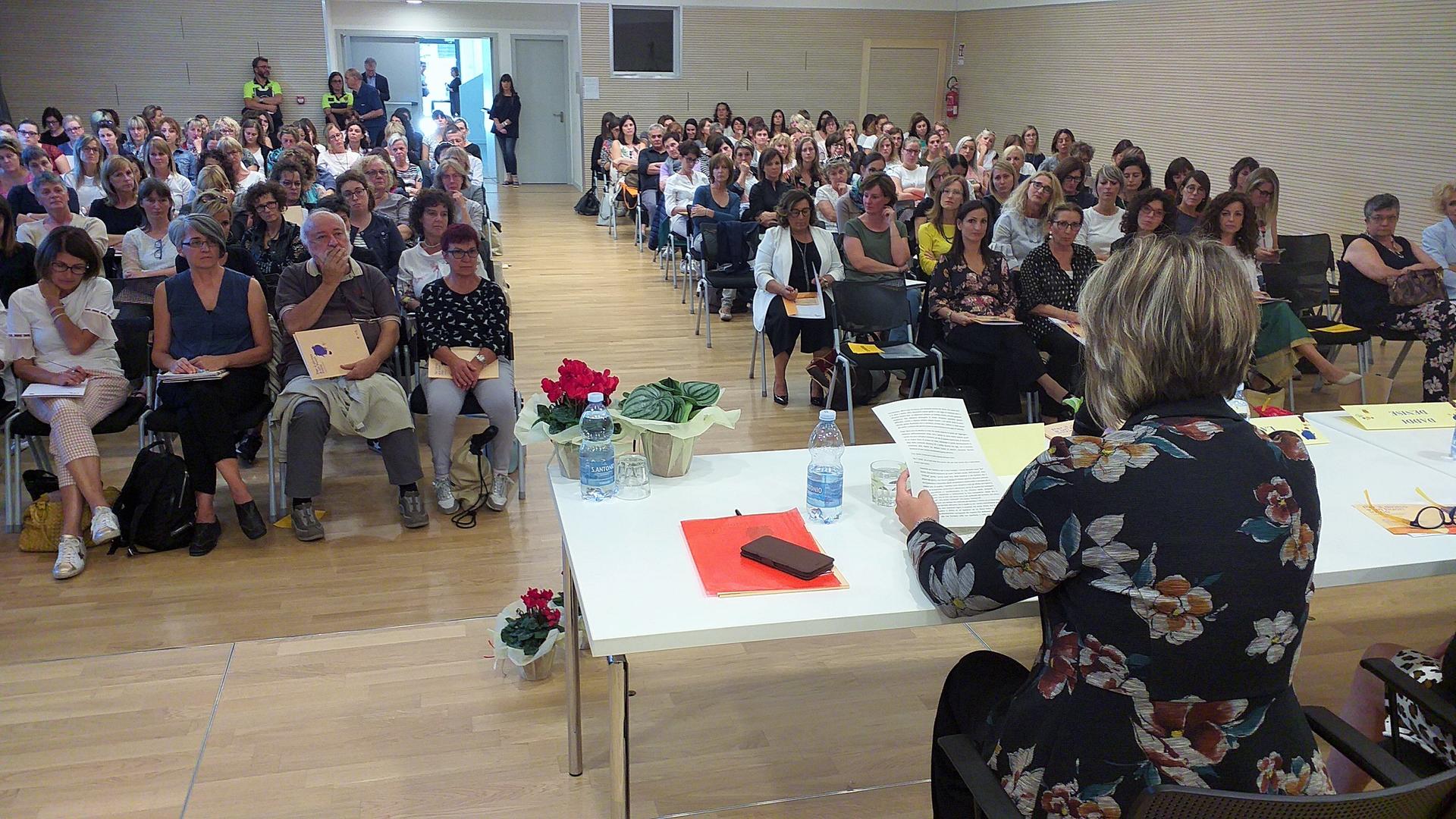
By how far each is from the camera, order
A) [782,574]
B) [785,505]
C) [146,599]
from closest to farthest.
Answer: [782,574] → [785,505] → [146,599]

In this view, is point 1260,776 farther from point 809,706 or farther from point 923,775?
point 809,706

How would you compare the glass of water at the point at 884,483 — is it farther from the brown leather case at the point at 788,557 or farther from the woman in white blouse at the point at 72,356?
the woman in white blouse at the point at 72,356

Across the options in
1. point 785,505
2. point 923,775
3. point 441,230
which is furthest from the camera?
point 441,230

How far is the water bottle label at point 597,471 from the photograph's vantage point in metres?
2.49

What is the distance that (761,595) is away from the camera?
2068 mm

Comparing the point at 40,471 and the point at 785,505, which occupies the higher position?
the point at 785,505

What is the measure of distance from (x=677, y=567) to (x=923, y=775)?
1100 mm

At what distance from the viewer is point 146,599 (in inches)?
145

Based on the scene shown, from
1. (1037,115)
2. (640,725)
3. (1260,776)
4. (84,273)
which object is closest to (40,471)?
(84,273)

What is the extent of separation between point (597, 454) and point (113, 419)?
2.87 metres

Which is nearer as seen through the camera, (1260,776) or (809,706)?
(1260,776)

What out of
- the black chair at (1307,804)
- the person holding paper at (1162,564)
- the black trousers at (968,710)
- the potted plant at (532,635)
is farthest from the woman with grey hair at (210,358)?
the black chair at (1307,804)

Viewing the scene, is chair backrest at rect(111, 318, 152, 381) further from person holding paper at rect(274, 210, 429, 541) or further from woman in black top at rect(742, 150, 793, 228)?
woman in black top at rect(742, 150, 793, 228)

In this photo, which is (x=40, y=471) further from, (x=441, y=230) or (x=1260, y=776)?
(x=1260, y=776)
